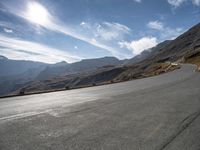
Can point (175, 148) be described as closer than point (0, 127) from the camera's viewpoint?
Yes

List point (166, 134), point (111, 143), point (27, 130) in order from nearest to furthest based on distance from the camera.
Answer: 1. point (111, 143)
2. point (166, 134)
3. point (27, 130)

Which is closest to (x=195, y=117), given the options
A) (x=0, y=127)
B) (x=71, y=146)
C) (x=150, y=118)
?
(x=150, y=118)

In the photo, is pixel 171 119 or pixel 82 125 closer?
pixel 82 125

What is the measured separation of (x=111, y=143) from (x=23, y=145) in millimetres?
2106

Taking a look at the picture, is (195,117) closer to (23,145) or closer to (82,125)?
(82,125)

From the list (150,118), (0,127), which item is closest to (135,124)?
(150,118)

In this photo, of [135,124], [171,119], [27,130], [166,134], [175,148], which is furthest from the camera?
[171,119]

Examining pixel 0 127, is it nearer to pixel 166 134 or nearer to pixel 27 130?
pixel 27 130

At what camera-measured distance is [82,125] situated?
6.83 meters

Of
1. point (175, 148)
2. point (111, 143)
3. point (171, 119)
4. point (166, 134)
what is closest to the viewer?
point (175, 148)

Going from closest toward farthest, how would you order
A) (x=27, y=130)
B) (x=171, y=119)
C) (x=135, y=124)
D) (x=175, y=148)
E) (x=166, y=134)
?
(x=175, y=148), (x=166, y=134), (x=27, y=130), (x=135, y=124), (x=171, y=119)

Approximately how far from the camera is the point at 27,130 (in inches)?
250

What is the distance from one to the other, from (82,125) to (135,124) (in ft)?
5.62

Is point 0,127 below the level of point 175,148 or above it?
above
